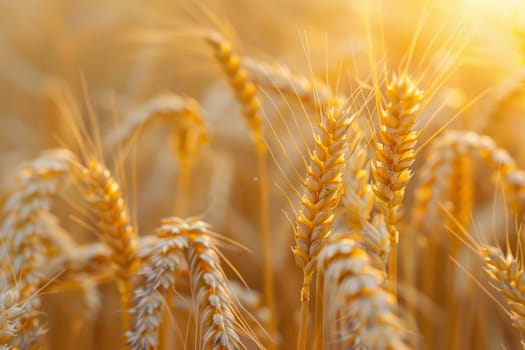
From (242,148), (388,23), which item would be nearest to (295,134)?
(242,148)

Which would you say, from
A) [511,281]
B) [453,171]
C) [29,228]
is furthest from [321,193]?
[453,171]

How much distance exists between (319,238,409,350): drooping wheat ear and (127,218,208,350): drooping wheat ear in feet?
0.83

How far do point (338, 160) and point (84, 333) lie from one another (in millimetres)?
1158

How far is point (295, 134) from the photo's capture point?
7.60 ft

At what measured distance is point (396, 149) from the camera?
739 millimetres

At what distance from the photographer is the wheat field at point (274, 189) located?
0.74 meters

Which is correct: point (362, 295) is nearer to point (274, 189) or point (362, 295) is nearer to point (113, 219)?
point (113, 219)

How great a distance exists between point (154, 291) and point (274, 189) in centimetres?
150

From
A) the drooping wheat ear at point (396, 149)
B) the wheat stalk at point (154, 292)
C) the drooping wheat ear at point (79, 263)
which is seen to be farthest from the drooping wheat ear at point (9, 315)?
the drooping wheat ear at point (396, 149)

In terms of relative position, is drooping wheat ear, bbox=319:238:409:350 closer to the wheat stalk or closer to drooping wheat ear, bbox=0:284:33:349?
the wheat stalk

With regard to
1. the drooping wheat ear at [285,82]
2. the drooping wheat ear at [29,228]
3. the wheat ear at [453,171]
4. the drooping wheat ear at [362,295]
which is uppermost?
the drooping wheat ear at [285,82]

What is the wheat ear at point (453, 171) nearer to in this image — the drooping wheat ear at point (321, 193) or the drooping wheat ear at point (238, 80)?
the drooping wheat ear at point (238, 80)

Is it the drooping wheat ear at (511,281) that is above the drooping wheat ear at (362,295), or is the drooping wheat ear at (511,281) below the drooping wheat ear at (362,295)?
above

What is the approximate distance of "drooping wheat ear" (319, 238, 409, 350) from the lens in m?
0.50
